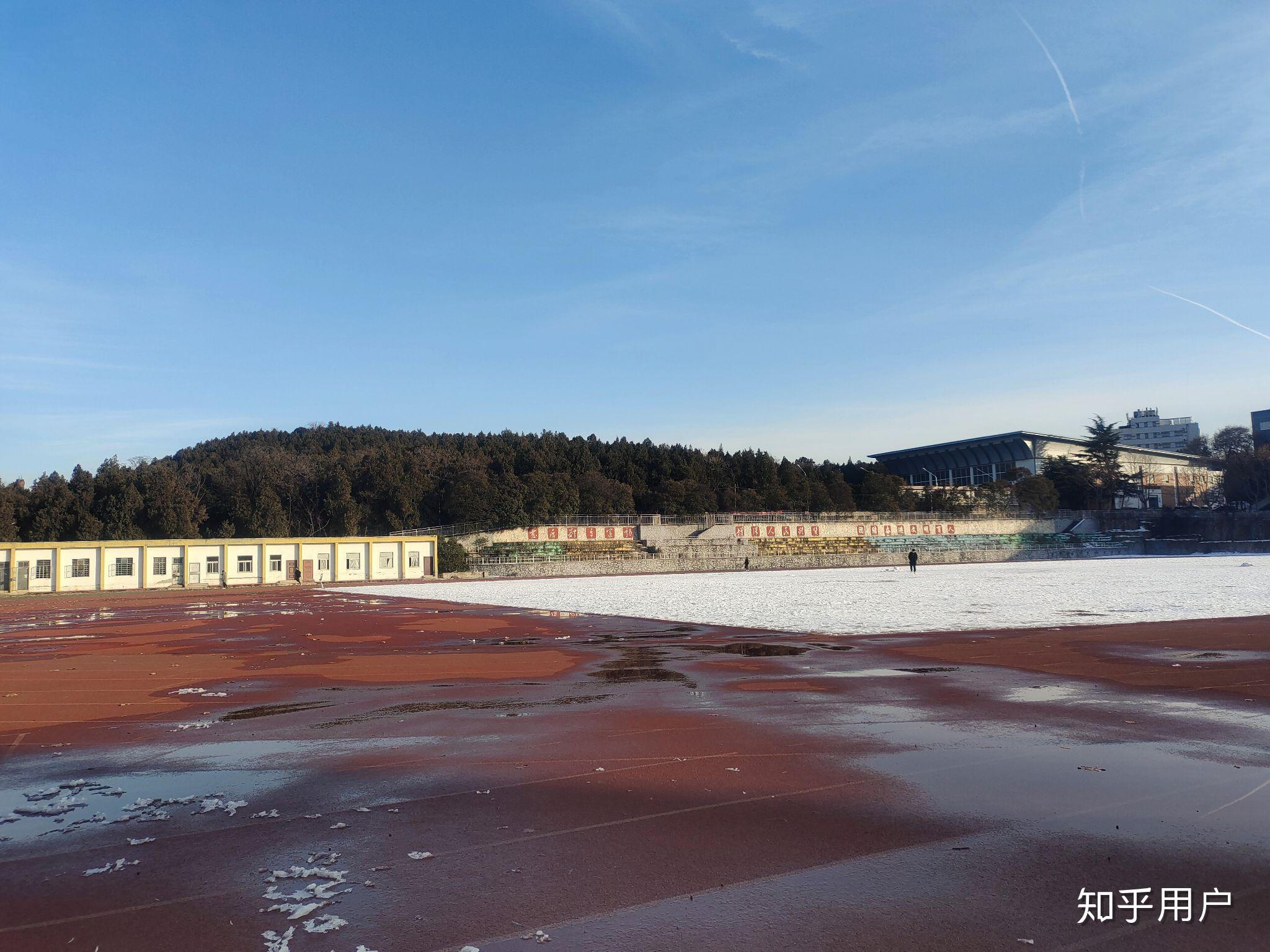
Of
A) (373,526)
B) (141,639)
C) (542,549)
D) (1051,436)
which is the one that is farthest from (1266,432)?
(141,639)

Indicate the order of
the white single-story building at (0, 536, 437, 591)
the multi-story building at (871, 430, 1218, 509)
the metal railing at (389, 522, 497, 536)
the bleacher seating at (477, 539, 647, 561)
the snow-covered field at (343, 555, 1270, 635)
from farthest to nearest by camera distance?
the multi-story building at (871, 430, 1218, 509) < the metal railing at (389, 522, 497, 536) < the bleacher seating at (477, 539, 647, 561) < the white single-story building at (0, 536, 437, 591) < the snow-covered field at (343, 555, 1270, 635)

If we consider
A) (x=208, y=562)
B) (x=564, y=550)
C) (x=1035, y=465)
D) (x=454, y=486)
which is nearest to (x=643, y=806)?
(x=208, y=562)

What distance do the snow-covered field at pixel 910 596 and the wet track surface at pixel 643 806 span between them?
8427 millimetres

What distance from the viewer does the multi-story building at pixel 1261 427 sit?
14238 centimetres

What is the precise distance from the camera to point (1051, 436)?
12888 centimetres

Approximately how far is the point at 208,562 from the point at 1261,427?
158816mm

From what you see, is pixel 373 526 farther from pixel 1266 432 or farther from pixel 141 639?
pixel 1266 432

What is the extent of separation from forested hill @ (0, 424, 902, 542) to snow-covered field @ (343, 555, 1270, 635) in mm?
33293

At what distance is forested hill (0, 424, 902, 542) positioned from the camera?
3282 inches

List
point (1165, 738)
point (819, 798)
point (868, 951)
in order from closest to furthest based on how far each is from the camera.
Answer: point (868, 951), point (819, 798), point (1165, 738)

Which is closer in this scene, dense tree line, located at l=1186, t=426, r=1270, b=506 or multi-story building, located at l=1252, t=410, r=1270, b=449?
dense tree line, located at l=1186, t=426, r=1270, b=506

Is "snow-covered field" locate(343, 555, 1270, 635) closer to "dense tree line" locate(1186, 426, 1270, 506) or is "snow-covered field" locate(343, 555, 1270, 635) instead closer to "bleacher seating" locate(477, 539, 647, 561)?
"bleacher seating" locate(477, 539, 647, 561)

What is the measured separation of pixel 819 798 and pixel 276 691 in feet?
32.2

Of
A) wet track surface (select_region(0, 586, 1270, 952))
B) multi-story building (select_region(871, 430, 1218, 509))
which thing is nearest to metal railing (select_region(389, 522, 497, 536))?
wet track surface (select_region(0, 586, 1270, 952))
